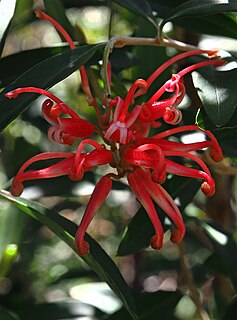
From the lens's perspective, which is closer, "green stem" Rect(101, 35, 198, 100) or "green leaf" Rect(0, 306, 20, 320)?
"green stem" Rect(101, 35, 198, 100)

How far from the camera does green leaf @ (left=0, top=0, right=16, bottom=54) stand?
0.92 m

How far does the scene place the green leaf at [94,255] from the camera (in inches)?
34.7

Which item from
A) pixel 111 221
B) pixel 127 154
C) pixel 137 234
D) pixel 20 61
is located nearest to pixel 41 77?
pixel 127 154

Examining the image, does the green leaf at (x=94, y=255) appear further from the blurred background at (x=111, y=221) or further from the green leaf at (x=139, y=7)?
the green leaf at (x=139, y=7)

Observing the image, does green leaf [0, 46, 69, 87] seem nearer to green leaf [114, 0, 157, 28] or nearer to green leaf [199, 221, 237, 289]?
green leaf [114, 0, 157, 28]

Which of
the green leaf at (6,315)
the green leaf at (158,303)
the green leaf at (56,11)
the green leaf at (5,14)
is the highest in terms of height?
the green leaf at (5,14)

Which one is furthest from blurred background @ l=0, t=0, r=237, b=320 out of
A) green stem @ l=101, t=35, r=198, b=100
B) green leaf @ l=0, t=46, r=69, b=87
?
green stem @ l=101, t=35, r=198, b=100

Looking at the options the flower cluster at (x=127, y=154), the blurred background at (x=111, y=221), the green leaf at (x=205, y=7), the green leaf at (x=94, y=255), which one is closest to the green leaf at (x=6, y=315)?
the blurred background at (x=111, y=221)

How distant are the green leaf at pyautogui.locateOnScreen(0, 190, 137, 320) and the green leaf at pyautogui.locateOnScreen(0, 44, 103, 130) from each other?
19 cm

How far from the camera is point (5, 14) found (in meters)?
0.93

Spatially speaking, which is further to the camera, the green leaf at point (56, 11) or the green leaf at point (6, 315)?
the green leaf at point (6, 315)

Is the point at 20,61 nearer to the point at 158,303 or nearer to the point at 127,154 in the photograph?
the point at 127,154

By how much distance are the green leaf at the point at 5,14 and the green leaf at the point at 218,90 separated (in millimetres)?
243

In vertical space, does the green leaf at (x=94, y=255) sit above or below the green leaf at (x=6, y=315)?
above
